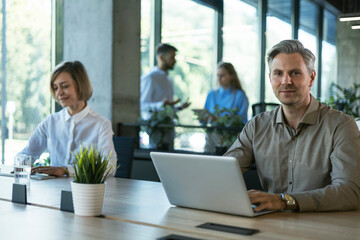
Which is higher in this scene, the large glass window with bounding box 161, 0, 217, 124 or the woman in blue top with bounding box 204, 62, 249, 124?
the large glass window with bounding box 161, 0, 217, 124

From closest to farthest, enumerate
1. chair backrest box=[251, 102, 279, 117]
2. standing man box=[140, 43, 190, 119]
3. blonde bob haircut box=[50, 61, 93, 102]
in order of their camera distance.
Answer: blonde bob haircut box=[50, 61, 93, 102] → chair backrest box=[251, 102, 279, 117] → standing man box=[140, 43, 190, 119]

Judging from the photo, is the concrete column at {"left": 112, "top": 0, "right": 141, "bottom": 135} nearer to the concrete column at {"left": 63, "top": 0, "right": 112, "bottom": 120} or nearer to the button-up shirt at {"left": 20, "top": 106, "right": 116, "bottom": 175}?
the concrete column at {"left": 63, "top": 0, "right": 112, "bottom": 120}

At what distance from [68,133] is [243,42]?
6621 millimetres

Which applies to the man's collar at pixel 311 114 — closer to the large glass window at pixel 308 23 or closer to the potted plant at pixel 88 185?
the potted plant at pixel 88 185

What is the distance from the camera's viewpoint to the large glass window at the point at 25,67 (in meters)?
5.18

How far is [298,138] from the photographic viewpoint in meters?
2.32

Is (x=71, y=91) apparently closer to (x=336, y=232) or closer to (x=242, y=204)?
(x=242, y=204)

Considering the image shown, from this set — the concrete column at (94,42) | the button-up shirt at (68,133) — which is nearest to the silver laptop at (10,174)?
the button-up shirt at (68,133)

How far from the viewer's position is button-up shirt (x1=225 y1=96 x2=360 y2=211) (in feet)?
6.56

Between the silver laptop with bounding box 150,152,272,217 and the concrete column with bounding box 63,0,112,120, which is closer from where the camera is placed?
the silver laptop with bounding box 150,152,272,217

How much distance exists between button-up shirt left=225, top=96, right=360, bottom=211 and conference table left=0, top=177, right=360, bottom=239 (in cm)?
8

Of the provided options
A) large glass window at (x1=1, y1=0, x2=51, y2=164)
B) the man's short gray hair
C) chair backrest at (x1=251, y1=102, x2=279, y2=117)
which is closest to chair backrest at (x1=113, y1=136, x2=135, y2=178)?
the man's short gray hair

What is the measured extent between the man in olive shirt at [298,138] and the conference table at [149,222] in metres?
0.28

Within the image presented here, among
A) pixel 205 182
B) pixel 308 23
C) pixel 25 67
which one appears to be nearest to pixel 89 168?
pixel 205 182
